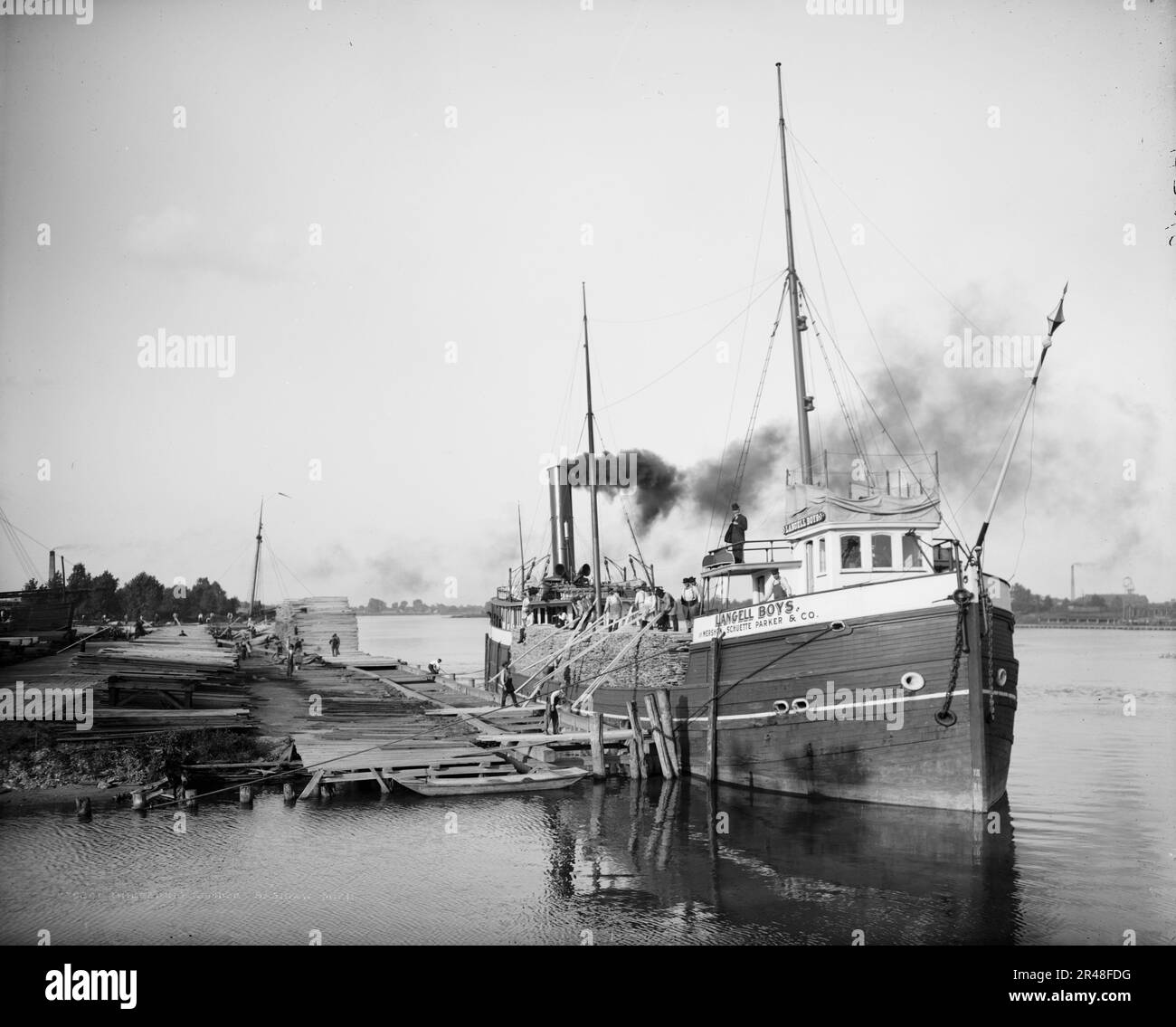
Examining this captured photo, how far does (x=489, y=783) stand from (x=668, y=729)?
554 cm

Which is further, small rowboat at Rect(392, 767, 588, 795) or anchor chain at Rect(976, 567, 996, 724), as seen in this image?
small rowboat at Rect(392, 767, 588, 795)

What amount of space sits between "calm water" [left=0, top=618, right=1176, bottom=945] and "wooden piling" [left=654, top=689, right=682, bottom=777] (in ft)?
2.77

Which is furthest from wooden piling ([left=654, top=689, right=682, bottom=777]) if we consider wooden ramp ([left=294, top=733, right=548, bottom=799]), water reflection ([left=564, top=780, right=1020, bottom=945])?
wooden ramp ([left=294, top=733, right=548, bottom=799])

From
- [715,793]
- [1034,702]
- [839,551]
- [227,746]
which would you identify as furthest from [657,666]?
[1034,702]

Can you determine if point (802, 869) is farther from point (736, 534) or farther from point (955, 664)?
point (736, 534)

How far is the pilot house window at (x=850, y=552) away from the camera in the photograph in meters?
23.8

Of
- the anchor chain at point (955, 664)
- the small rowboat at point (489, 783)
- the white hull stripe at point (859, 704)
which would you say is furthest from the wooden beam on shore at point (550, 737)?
the anchor chain at point (955, 664)

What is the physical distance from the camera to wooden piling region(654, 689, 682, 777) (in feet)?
88.1

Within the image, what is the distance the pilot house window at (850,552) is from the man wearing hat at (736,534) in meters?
4.88

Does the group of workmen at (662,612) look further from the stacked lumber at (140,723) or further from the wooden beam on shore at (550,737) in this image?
the stacked lumber at (140,723)

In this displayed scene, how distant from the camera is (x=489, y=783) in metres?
24.6

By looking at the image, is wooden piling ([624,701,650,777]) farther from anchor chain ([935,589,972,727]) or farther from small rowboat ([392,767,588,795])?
anchor chain ([935,589,972,727])

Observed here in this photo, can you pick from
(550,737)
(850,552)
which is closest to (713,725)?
(550,737)
